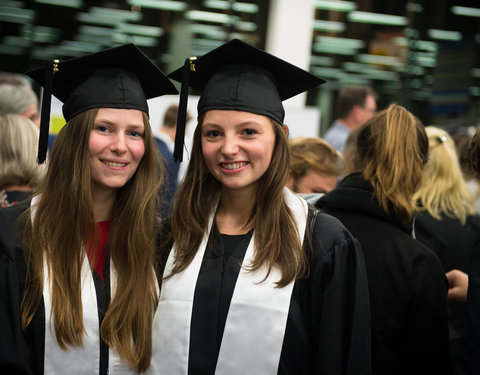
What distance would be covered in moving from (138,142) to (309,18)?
6284 mm

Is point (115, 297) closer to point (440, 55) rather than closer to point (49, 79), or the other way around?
point (49, 79)

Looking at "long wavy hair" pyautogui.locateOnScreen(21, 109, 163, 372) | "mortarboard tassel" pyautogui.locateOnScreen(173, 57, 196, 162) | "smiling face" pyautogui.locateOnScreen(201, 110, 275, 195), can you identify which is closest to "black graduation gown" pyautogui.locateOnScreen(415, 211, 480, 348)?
"smiling face" pyautogui.locateOnScreen(201, 110, 275, 195)

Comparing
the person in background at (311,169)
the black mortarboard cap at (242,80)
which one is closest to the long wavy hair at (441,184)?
the person in background at (311,169)

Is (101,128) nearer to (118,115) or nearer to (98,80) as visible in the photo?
(118,115)

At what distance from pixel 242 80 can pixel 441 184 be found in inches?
63.7

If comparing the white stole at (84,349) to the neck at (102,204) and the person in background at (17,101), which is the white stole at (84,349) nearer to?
the neck at (102,204)

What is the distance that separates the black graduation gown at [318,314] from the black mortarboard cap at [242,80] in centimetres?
55

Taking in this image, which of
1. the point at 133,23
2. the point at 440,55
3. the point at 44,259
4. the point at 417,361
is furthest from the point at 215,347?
the point at 440,55

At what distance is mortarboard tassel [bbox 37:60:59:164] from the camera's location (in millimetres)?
2527

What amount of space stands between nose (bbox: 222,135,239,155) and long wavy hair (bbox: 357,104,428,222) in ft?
2.47

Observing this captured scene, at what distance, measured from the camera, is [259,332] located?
2.34 meters

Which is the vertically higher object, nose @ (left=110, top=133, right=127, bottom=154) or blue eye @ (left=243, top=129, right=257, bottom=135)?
blue eye @ (left=243, top=129, right=257, bottom=135)

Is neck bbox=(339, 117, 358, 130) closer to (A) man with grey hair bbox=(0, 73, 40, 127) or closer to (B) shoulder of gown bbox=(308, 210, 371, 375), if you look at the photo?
(A) man with grey hair bbox=(0, 73, 40, 127)

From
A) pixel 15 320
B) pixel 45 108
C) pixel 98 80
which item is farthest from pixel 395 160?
pixel 15 320
